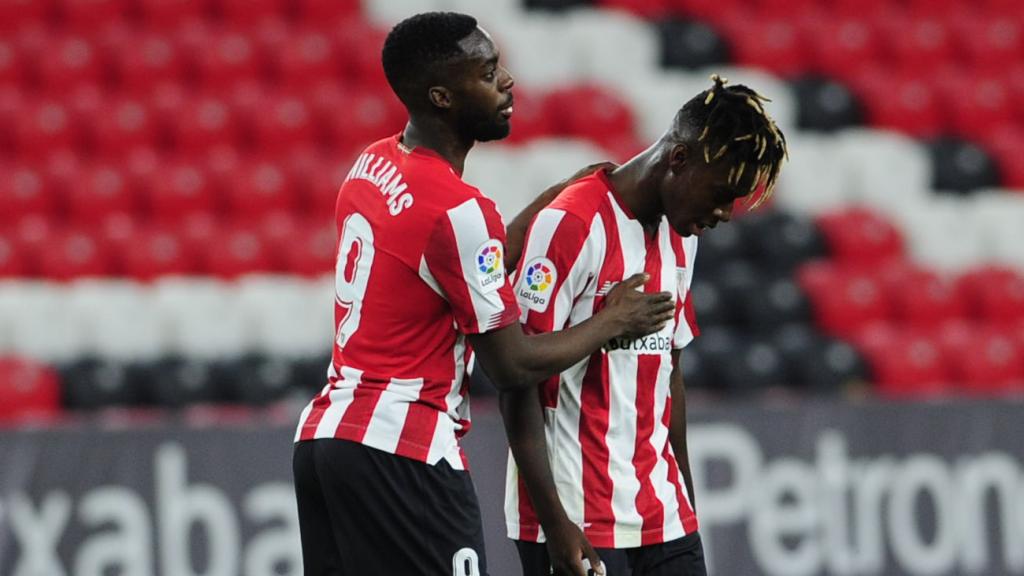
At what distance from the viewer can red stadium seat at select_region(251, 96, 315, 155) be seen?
379 inches

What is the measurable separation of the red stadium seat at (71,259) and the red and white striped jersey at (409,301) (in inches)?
210

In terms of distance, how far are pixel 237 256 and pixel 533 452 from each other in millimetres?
5371

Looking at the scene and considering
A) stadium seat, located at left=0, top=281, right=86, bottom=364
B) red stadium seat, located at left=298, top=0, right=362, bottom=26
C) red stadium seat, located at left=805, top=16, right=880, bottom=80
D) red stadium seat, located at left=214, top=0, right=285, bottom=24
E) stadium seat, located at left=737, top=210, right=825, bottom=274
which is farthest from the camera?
red stadium seat, located at left=805, top=16, right=880, bottom=80

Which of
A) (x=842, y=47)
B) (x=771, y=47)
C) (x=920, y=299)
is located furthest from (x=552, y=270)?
(x=842, y=47)

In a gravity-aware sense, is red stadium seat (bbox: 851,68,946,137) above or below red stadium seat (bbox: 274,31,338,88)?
below

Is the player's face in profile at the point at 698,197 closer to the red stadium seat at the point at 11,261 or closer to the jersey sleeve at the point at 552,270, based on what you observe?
the jersey sleeve at the point at 552,270

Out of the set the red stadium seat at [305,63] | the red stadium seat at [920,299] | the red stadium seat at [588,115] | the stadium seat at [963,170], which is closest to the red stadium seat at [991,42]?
the stadium seat at [963,170]

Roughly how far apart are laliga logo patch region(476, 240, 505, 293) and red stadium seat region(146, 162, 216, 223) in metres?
5.90

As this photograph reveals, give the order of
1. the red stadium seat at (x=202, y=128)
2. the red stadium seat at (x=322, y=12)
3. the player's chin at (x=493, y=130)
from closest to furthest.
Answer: the player's chin at (x=493, y=130) → the red stadium seat at (x=202, y=128) → the red stadium seat at (x=322, y=12)

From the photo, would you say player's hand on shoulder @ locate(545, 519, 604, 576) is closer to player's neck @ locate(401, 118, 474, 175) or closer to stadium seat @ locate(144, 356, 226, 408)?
player's neck @ locate(401, 118, 474, 175)

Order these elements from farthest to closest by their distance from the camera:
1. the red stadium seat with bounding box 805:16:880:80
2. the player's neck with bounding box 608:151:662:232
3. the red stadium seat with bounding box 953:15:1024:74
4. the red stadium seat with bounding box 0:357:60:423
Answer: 1. the red stadium seat with bounding box 953:15:1024:74
2. the red stadium seat with bounding box 805:16:880:80
3. the red stadium seat with bounding box 0:357:60:423
4. the player's neck with bounding box 608:151:662:232

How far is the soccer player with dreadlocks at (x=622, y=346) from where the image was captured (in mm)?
3543

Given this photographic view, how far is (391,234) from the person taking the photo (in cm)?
340

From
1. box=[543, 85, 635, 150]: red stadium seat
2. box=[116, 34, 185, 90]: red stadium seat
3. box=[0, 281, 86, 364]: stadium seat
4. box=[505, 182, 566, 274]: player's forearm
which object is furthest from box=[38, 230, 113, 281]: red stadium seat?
box=[505, 182, 566, 274]: player's forearm
